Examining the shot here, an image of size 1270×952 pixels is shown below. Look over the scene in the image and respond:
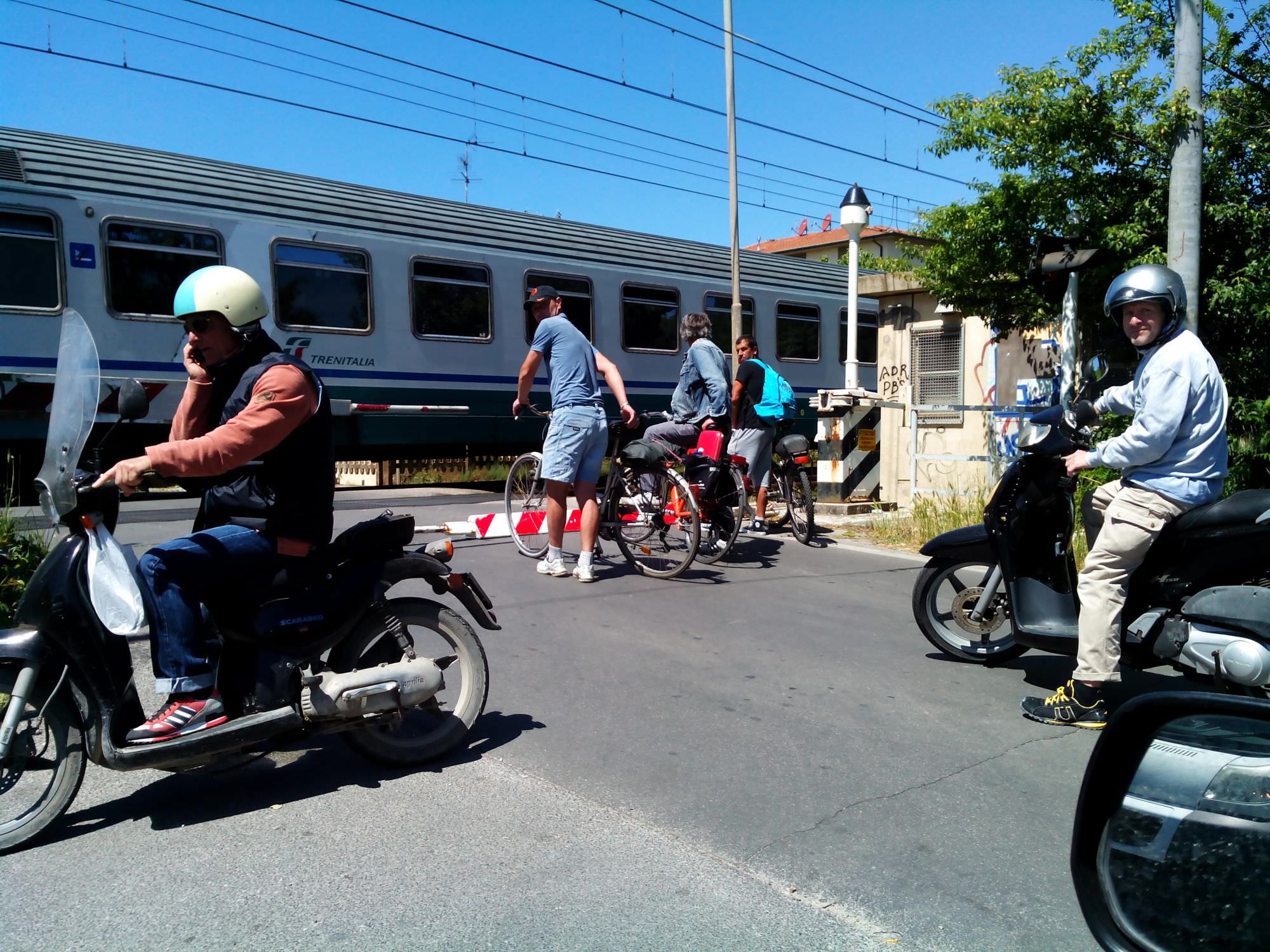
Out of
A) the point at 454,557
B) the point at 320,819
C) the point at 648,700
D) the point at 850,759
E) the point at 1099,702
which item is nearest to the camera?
the point at 320,819

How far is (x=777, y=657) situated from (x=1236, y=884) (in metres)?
3.98

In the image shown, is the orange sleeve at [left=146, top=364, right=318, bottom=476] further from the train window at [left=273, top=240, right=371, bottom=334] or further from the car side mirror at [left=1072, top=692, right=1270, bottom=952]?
the train window at [left=273, top=240, right=371, bottom=334]

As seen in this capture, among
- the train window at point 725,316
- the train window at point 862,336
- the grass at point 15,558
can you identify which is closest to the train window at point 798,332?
the train window at point 862,336

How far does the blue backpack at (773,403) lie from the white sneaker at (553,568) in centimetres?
239

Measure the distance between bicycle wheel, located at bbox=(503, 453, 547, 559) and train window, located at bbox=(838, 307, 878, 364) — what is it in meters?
13.6

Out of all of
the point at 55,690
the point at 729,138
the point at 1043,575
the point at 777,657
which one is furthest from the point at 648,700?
the point at 729,138

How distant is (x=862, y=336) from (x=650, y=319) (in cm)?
611

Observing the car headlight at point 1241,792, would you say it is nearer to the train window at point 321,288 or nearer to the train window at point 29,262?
the train window at point 29,262

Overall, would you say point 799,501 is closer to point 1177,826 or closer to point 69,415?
point 69,415

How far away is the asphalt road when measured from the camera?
2.68 metres

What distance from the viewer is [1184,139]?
7.15m

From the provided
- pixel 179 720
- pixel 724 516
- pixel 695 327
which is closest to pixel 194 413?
pixel 179 720

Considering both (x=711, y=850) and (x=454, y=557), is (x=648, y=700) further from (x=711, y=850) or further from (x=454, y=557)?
(x=454, y=557)

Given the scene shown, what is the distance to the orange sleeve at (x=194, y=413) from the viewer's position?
12.1ft
